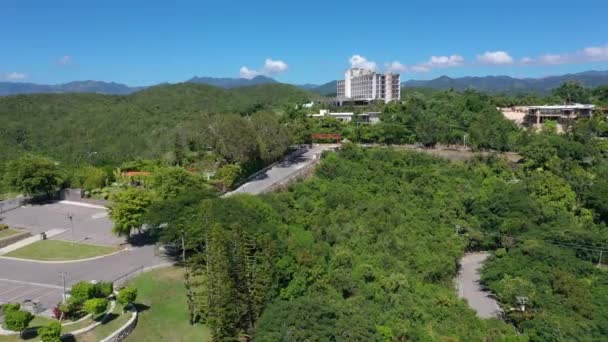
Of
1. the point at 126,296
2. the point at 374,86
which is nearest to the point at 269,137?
the point at 126,296

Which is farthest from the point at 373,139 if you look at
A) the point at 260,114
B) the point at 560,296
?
the point at 560,296

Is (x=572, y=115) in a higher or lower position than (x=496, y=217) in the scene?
higher

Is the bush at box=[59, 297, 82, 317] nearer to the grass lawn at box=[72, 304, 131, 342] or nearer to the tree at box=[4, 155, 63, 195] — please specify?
the grass lawn at box=[72, 304, 131, 342]

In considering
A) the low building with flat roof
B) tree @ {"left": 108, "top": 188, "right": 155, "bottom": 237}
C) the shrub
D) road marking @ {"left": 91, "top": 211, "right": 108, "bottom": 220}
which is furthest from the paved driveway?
the low building with flat roof

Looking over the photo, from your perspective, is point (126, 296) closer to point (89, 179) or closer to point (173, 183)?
point (173, 183)

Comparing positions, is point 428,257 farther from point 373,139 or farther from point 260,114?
point 373,139
